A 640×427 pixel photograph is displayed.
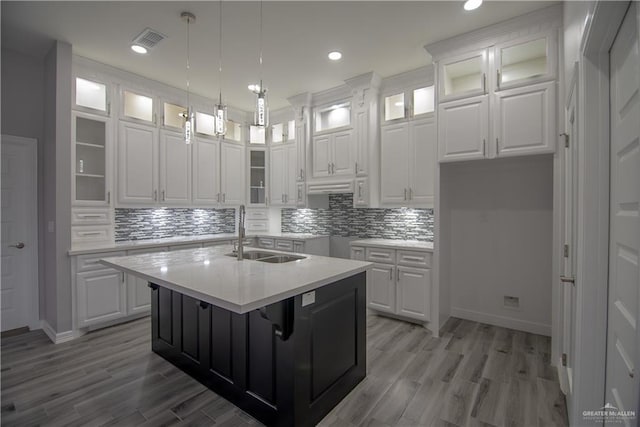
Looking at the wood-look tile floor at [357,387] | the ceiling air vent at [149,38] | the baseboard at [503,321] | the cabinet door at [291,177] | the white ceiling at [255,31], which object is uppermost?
the white ceiling at [255,31]

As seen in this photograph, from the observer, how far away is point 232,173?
5.02m

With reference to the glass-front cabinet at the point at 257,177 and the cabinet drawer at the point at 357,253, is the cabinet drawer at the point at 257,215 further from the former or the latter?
the cabinet drawer at the point at 357,253

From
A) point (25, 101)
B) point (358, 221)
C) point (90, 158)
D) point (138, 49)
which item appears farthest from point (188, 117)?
point (358, 221)

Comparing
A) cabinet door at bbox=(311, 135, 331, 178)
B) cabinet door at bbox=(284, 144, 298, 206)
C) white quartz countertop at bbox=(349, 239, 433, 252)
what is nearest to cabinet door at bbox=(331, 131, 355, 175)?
cabinet door at bbox=(311, 135, 331, 178)

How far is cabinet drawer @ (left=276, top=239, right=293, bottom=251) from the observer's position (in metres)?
4.68

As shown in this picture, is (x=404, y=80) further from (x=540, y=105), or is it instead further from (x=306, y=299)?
(x=306, y=299)

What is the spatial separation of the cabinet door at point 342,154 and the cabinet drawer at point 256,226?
6.09 feet

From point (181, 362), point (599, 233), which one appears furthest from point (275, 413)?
point (599, 233)

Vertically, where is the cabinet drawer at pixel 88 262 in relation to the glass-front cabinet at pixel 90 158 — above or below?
below

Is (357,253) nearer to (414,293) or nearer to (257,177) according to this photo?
(414,293)

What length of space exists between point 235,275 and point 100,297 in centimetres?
239

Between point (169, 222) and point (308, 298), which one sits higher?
point (169, 222)

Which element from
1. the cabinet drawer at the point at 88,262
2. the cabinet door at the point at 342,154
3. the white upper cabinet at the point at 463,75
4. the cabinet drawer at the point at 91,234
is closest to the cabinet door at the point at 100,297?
the cabinet drawer at the point at 88,262

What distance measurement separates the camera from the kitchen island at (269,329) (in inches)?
68.6
